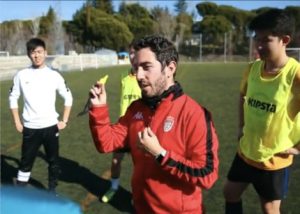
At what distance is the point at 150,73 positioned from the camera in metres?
2.48

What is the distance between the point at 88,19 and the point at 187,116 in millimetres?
61616

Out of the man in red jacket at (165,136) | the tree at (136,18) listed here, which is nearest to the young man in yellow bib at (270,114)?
the man in red jacket at (165,136)

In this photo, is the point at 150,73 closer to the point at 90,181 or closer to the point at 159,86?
the point at 159,86

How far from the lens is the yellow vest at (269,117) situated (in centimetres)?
341

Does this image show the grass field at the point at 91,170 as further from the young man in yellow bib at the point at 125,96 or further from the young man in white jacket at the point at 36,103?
the young man in white jacket at the point at 36,103

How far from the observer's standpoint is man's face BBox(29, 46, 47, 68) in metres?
5.16

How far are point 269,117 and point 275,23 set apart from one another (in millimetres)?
698

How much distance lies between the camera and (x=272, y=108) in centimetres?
347

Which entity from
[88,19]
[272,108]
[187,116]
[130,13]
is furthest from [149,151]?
[130,13]

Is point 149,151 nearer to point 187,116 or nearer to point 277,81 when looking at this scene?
point 187,116

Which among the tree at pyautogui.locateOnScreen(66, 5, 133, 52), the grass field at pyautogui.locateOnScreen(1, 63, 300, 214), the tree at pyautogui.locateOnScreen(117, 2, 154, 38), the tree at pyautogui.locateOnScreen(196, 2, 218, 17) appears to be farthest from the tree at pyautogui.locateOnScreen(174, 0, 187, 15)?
the grass field at pyautogui.locateOnScreen(1, 63, 300, 214)

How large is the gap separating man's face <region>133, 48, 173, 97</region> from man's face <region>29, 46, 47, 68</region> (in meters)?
2.88

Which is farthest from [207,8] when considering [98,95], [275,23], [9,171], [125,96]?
[98,95]

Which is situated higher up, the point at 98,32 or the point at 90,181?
the point at 98,32
